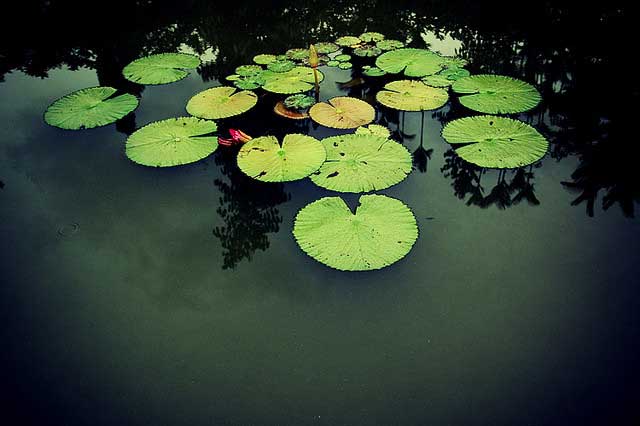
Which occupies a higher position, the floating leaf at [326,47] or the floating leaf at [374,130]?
the floating leaf at [326,47]

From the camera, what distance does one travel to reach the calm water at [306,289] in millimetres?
2217

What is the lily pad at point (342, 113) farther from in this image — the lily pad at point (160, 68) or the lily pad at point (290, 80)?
the lily pad at point (160, 68)

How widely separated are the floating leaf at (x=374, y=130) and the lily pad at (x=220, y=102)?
1.19 meters

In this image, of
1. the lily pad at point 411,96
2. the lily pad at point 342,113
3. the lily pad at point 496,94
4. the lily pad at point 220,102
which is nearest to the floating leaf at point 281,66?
the lily pad at point 220,102

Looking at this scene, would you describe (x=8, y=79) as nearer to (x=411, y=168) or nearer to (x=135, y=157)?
(x=135, y=157)

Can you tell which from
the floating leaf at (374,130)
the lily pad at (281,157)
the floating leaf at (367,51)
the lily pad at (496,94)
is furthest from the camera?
the floating leaf at (367,51)

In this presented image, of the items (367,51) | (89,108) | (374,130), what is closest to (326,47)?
(367,51)

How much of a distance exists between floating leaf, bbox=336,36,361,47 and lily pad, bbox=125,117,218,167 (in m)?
2.49

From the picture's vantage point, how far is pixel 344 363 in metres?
2.35

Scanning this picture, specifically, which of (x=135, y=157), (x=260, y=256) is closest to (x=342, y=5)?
(x=135, y=157)

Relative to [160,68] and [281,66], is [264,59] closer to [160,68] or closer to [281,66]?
[281,66]

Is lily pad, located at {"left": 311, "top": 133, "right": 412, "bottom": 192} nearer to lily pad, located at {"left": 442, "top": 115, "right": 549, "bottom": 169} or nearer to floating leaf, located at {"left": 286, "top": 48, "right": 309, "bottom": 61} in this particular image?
lily pad, located at {"left": 442, "top": 115, "right": 549, "bottom": 169}

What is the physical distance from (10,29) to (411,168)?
20.6 feet

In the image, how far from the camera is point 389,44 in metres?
5.68
